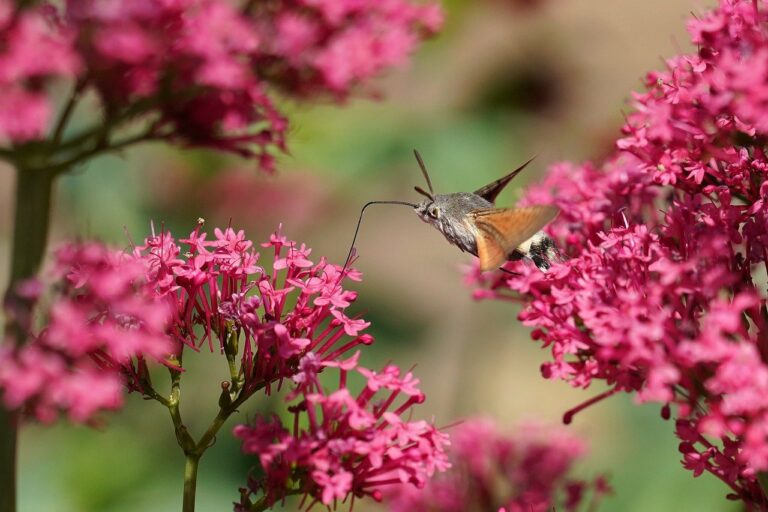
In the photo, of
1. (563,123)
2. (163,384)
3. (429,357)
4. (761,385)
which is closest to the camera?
(761,385)

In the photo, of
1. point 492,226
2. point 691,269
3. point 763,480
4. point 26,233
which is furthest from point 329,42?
point 763,480

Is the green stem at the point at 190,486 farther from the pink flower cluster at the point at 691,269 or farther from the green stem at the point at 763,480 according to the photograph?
the green stem at the point at 763,480

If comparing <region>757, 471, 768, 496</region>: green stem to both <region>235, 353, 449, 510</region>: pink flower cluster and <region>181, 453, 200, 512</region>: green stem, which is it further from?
<region>181, 453, 200, 512</region>: green stem

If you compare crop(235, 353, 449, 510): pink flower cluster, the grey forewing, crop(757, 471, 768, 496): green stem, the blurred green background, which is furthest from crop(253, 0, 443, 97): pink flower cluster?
crop(757, 471, 768, 496): green stem

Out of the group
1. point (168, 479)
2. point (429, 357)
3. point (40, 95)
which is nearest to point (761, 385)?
point (40, 95)

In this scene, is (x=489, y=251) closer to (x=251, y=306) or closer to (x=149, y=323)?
(x=251, y=306)

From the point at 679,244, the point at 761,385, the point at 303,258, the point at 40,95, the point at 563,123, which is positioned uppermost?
the point at 563,123

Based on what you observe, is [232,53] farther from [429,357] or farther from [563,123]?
[429,357]
